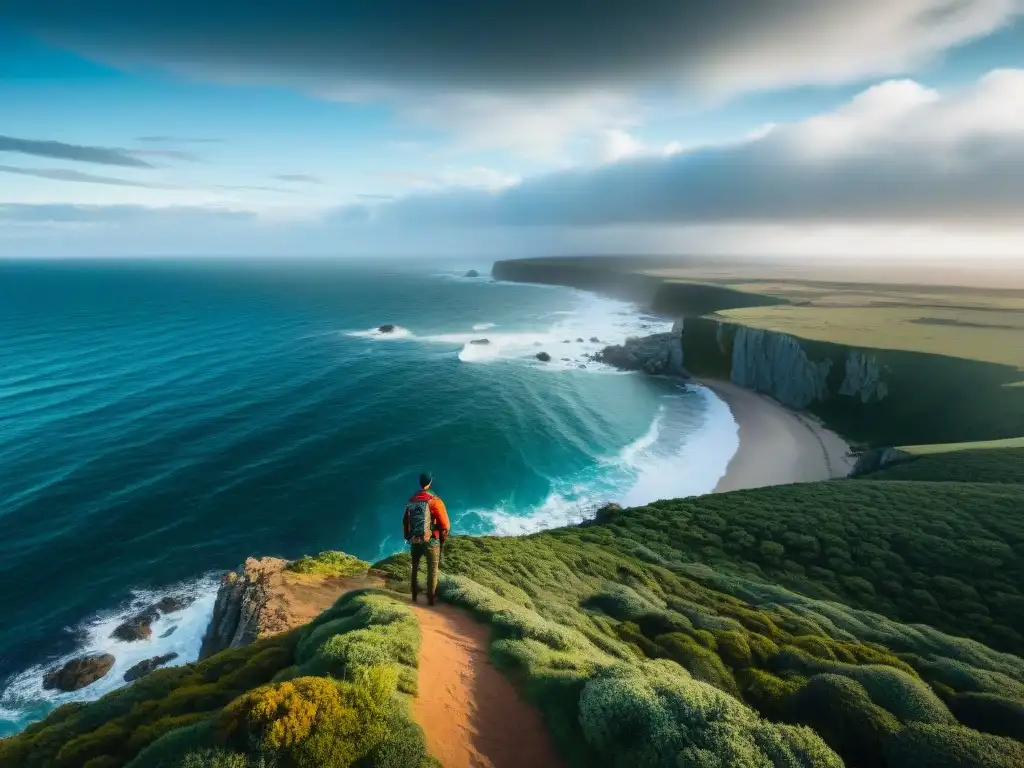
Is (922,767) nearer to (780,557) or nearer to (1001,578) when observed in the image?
(780,557)

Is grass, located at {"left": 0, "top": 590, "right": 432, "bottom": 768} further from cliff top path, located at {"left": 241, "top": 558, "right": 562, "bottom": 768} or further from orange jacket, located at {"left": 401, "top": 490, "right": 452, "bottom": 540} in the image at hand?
orange jacket, located at {"left": 401, "top": 490, "right": 452, "bottom": 540}

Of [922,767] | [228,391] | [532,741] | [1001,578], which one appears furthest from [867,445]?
[228,391]

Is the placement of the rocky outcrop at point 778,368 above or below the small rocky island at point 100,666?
above

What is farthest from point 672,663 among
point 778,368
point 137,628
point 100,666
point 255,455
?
point 778,368

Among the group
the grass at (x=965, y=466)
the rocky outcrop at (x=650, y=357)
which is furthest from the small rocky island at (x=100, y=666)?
the rocky outcrop at (x=650, y=357)

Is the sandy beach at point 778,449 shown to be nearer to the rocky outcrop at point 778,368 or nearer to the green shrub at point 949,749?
the rocky outcrop at point 778,368

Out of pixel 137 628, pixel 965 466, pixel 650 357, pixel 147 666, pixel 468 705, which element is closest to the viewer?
pixel 468 705

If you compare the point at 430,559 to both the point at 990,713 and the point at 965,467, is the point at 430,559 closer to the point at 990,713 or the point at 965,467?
the point at 990,713
